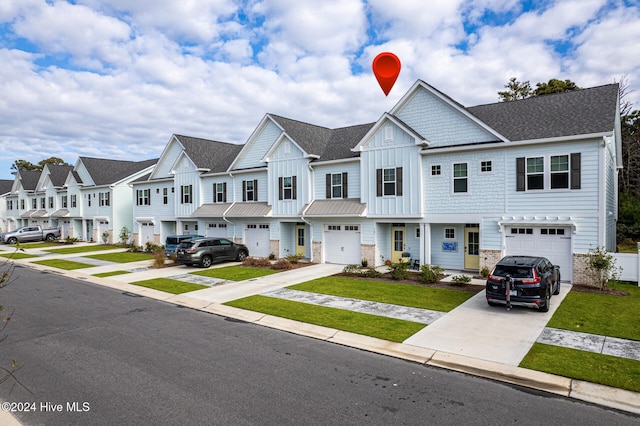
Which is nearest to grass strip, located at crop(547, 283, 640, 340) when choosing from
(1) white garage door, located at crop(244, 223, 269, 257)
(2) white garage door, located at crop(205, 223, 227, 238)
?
(1) white garage door, located at crop(244, 223, 269, 257)

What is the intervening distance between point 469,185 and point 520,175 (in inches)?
88.4

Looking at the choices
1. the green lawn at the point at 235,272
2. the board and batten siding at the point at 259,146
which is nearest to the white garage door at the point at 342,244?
the green lawn at the point at 235,272

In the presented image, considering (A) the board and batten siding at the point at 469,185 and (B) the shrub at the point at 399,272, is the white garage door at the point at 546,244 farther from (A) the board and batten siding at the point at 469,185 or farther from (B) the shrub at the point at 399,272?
(B) the shrub at the point at 399,272

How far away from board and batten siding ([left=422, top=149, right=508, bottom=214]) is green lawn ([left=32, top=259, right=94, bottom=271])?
2099cm

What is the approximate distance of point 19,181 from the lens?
5897 cm

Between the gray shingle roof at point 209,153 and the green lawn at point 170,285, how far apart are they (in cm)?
1278

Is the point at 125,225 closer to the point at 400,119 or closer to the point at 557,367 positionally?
the point at 400,119

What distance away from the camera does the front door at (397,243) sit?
2283cm

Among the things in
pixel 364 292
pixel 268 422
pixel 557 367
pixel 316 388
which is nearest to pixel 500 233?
pixel 364 292

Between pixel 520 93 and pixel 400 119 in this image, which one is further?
pixel 520 93

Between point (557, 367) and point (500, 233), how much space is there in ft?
35.5

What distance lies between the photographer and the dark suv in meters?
12.3

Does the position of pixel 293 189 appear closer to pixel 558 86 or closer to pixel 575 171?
pixel 575 171

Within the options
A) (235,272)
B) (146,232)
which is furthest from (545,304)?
(146,232)
